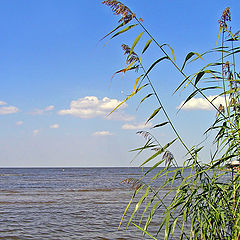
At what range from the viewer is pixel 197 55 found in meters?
2.98

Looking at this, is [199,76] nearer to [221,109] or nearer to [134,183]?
[221,109]

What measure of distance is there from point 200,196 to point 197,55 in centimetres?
132

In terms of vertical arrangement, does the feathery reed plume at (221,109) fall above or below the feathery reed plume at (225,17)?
below

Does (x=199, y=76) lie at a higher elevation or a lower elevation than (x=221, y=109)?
higher

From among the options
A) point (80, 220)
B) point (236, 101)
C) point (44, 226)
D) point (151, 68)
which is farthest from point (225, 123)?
point (80, 220)

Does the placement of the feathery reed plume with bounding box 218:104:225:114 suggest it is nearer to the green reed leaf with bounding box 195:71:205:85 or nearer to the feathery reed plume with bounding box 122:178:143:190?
the green reed leaf with bounding box 195:71:205:85

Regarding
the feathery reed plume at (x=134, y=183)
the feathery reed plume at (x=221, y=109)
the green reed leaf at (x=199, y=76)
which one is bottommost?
the feathery reed plume at (x=134, y=183)

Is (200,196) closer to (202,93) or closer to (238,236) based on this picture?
(238,236)

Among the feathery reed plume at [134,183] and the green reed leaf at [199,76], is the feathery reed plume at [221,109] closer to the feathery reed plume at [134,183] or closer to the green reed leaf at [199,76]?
the green reed leaf at [199,76]

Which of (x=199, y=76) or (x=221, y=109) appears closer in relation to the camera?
(x=199, y=76)

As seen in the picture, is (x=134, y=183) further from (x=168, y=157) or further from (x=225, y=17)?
(x=225, y=17)

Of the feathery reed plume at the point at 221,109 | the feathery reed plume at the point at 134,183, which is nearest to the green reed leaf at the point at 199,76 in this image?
the feathery reed plume at the point at 221,109

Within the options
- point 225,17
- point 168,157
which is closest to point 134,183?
point 168,157

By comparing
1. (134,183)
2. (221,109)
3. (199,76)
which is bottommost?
(134,183)
